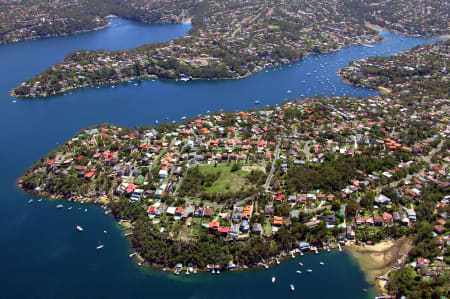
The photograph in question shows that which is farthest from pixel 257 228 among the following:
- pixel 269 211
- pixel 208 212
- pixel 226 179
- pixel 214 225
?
pixel 226 179

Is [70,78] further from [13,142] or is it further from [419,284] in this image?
[419,284]

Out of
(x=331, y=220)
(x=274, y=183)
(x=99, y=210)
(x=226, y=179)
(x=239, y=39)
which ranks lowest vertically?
(x=99, y=210)

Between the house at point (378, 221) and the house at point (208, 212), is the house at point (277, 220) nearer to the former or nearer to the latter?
the house at point (208, 212)

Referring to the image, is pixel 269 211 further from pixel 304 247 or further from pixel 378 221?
pixel 378 221

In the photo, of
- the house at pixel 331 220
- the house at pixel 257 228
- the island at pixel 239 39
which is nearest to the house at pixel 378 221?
the house at pixel 331 220

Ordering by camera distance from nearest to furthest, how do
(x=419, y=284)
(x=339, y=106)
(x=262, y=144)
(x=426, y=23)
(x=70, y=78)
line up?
(x=419, y=284)
(x=262, y=144)
(x=339, y=106)
(x=70, y=78)
(x=426, y=23)

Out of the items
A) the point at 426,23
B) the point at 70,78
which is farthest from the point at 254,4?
the point at 70,78
